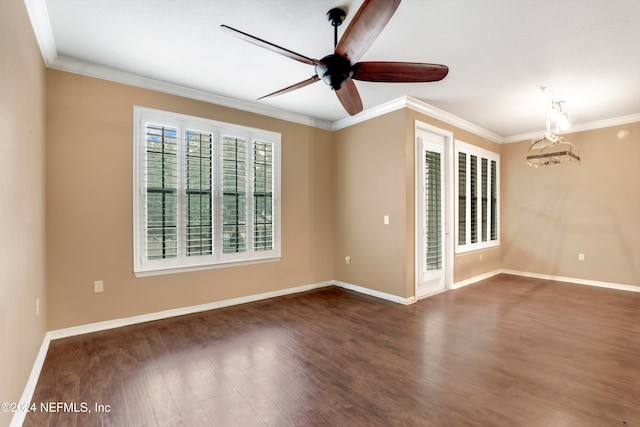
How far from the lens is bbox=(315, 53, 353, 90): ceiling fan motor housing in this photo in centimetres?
205

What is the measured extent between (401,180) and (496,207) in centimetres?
321

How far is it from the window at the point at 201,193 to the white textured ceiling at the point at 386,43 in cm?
60

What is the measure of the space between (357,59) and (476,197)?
4.41 metres

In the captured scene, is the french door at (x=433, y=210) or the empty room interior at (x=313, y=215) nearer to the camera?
the empty room interior at (x=313, y=215)

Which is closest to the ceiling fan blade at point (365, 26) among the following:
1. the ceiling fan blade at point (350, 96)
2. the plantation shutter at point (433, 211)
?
the ceiling fan blade at point (350, 96)

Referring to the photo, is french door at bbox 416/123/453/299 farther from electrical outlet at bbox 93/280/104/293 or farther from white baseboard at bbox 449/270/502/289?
electrical outlet at bbox 93/280/104/293

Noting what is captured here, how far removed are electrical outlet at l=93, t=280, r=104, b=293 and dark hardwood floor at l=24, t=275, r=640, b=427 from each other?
45cm

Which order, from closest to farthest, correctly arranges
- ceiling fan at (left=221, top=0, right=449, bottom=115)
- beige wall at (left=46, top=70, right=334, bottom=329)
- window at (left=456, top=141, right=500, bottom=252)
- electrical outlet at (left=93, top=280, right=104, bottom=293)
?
ceiling fan at (left=221, top=0, right=449, bottom=115) → beige wall at (left=46, top=70, right=334, bottom=329) → electrical outlet at (left=93, top=280, right=104, bottom=293) → window at (left=456, top=141, right=500, bottom=252)

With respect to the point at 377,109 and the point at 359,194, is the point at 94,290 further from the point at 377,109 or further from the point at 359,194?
the point at 377,109

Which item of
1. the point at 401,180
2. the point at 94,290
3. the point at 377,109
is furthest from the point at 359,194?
the point at 94,290

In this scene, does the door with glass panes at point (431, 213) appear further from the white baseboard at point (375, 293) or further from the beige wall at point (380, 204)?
the white baseboard at point (375, 293)

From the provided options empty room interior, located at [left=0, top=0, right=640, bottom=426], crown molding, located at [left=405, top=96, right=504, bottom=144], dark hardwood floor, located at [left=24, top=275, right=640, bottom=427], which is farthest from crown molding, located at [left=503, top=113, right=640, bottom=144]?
dark hardwood floor, located at [left=24, top=275, right=640, bottom=427]

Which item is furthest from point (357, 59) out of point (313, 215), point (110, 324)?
point (110, 324)

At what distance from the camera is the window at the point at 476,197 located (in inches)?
199
